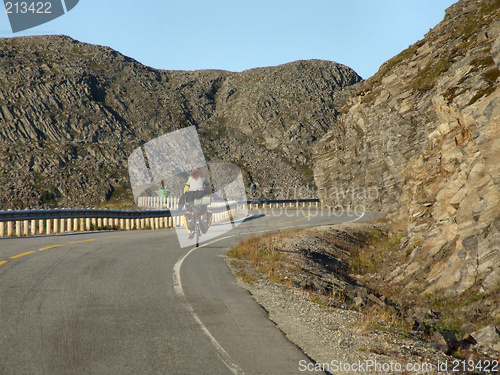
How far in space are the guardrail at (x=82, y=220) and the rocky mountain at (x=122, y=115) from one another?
4495cm

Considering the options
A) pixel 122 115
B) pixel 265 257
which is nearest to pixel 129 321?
pixel 265 257

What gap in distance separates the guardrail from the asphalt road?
7.59 m

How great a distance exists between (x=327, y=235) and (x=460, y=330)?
1202 cm

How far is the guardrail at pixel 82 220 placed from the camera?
61.3 ft

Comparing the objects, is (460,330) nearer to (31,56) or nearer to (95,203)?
(95,203)

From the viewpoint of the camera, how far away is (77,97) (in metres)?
91.9

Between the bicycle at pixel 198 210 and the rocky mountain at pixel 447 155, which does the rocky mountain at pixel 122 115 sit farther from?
the bicycle at pixel 198 210

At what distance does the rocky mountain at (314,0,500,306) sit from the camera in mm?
12602

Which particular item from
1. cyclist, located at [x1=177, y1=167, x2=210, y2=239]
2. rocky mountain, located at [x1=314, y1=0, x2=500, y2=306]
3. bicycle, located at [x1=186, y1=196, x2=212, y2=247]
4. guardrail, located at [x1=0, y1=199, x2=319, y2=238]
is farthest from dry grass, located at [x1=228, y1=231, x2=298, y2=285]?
guardrail, located at [x1=0, y1=199, x2=319, y2=238]

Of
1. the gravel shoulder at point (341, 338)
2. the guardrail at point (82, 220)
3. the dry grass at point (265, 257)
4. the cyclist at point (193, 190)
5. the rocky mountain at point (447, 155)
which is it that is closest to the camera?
the gravel shoulder at point (341, 338)

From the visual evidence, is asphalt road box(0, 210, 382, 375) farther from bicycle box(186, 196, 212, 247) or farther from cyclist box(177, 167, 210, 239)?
bicycle box(186, 196, 212, 247)

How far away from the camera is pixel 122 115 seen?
316ft

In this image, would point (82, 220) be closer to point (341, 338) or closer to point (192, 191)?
point (192, 191)

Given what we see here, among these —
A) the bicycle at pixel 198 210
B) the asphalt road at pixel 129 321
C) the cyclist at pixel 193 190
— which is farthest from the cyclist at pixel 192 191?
the asphalt road at pixel 129 321
